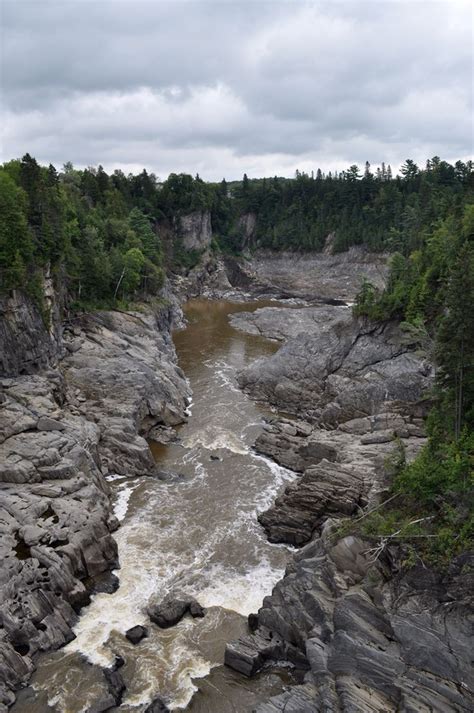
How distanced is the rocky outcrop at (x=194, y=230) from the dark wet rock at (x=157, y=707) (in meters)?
113

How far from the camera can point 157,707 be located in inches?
810

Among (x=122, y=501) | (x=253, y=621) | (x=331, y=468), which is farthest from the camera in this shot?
(x=122, y=501)

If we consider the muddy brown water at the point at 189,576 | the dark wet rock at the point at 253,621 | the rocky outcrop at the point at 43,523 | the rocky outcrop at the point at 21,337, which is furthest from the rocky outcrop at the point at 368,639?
the rocky outcrop at the point at 21,337

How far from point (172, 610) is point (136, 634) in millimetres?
2068

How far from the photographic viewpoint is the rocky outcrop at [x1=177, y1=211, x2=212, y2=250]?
127250 mm

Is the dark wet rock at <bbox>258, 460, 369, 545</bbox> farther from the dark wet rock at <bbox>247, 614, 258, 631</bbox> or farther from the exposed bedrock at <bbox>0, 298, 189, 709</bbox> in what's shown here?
the exposed bedrock at <bbox>0, 298, 189, 709</bbox>

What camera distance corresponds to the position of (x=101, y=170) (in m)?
102

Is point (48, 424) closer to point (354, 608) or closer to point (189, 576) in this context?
point (189, 576)

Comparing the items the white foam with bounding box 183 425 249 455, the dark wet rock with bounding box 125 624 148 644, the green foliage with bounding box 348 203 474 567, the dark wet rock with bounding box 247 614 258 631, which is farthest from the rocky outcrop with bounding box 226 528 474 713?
the white foam with bounding box 183 425 249 455

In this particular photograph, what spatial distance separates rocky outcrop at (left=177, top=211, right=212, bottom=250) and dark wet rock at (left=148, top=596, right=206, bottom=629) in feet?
355

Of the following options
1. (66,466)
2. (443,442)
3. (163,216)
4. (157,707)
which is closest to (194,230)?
(163,216)

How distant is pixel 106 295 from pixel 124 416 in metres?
24.5

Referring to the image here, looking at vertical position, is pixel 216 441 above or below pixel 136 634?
above

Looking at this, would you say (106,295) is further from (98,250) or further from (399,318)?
(399,318)
